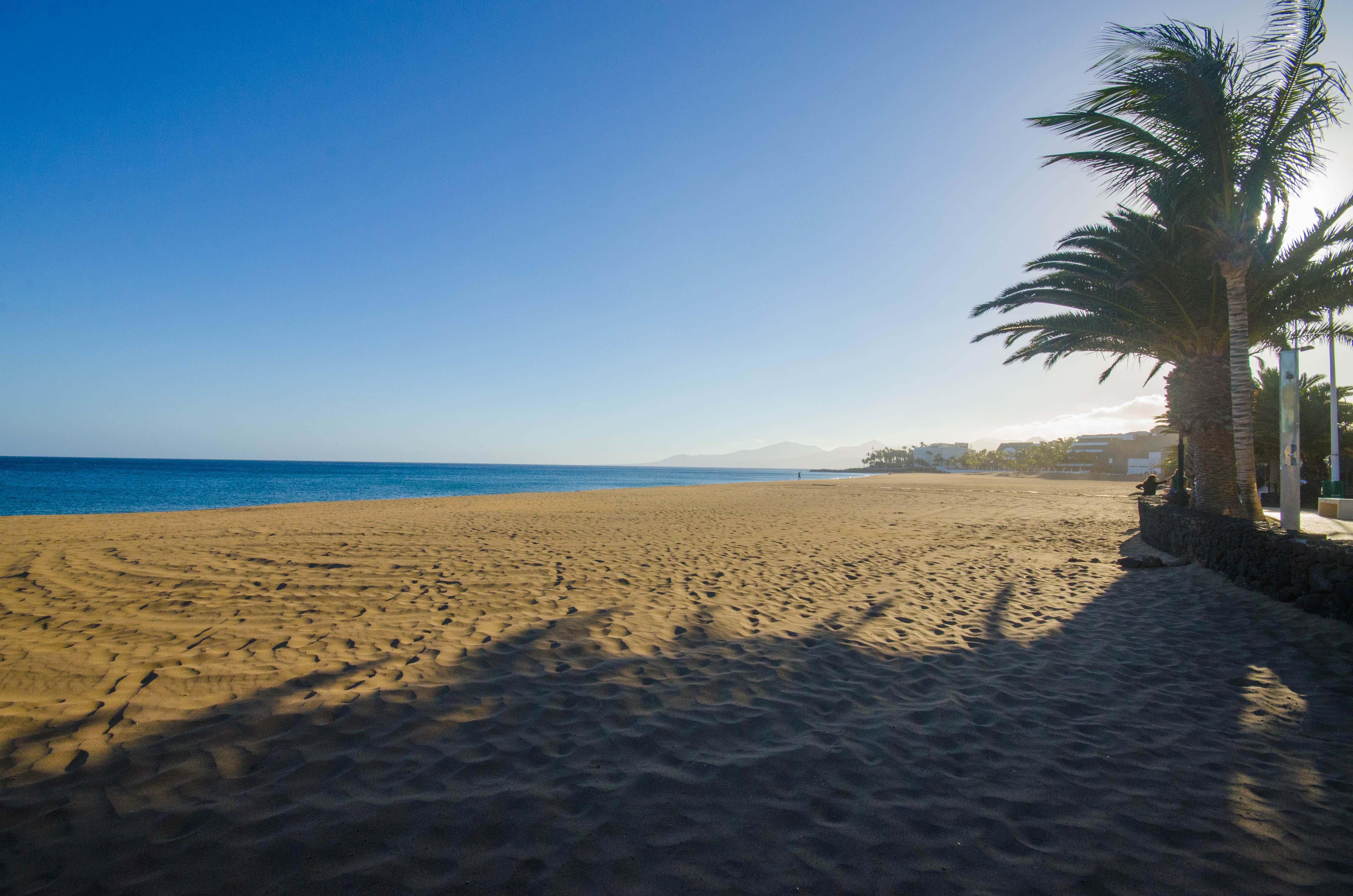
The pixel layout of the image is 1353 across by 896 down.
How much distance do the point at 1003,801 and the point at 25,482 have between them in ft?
243

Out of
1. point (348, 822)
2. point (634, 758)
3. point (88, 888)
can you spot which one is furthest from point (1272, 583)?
point (88, 888)

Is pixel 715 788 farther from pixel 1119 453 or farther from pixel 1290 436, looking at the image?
pixel 1119 453

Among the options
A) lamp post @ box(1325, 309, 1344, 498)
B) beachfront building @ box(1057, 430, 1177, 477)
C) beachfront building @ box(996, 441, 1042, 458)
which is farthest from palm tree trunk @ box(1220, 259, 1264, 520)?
beachfront building @ box(996, 441, 1042, 458)

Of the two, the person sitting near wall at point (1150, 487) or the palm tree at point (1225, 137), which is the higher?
the palm tree at point (1225, 137)

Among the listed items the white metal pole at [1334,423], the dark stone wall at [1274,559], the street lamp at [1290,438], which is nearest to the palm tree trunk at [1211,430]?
the dark stone wall at [1274,559]

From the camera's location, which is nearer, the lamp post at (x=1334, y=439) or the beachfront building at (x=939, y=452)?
the lamp post at (x=1334, y=439)

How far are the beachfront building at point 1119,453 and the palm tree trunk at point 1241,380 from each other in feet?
165

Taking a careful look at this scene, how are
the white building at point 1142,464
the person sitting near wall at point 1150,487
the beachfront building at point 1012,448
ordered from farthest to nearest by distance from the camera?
the beachfront building at point 1012,448, the white building at point 1142,464, the person sitting near wall at point 1150,487

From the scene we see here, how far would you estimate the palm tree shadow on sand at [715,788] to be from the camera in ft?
8.11

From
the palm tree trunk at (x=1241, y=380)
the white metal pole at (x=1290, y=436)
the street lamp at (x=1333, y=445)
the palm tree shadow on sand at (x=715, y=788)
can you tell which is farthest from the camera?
the street lamp at (x=1333, y=445)

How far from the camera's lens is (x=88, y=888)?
7.52 feet

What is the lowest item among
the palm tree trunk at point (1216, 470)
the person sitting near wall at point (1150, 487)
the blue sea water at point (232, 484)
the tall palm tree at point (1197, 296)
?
the blue sea water at point (232, 484)

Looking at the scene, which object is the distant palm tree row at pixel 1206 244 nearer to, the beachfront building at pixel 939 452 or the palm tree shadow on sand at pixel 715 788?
the palm tree shadow on sand at pixel 715 788

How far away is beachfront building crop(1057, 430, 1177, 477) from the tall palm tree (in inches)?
1905
